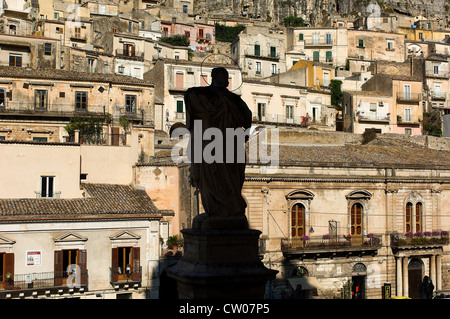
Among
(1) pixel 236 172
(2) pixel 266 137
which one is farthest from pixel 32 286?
(1) pixel 236 172

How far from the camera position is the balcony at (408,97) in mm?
57056

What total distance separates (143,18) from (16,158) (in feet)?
158

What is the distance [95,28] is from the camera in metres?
62.9

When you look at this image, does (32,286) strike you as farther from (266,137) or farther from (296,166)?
(266,137)

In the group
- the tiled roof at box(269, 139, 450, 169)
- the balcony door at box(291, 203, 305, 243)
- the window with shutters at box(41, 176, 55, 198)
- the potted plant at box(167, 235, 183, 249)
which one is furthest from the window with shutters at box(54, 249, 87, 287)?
the tiled roof at box(269, 139, 450, 169)

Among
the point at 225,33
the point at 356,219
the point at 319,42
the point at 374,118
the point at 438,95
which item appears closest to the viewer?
the point at 356,219

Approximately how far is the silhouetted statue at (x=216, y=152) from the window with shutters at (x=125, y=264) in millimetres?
19752

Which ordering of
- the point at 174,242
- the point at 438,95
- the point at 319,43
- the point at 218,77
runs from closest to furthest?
1. the point at 218,77
2. the point at 174,242
3. the point at 438,95
4. the point at 319,43

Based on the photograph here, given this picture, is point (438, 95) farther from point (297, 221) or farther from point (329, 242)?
point (297, 221)

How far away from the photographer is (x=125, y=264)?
26750 mm

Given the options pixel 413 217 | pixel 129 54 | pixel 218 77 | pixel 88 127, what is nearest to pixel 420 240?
pixel 413 217

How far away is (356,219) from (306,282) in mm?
4635

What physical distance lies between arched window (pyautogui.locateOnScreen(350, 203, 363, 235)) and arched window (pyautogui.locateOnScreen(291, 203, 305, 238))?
2793 mm

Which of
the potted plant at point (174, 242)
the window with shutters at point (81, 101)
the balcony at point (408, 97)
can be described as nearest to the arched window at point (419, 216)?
the potted plant at point (174, 242)
